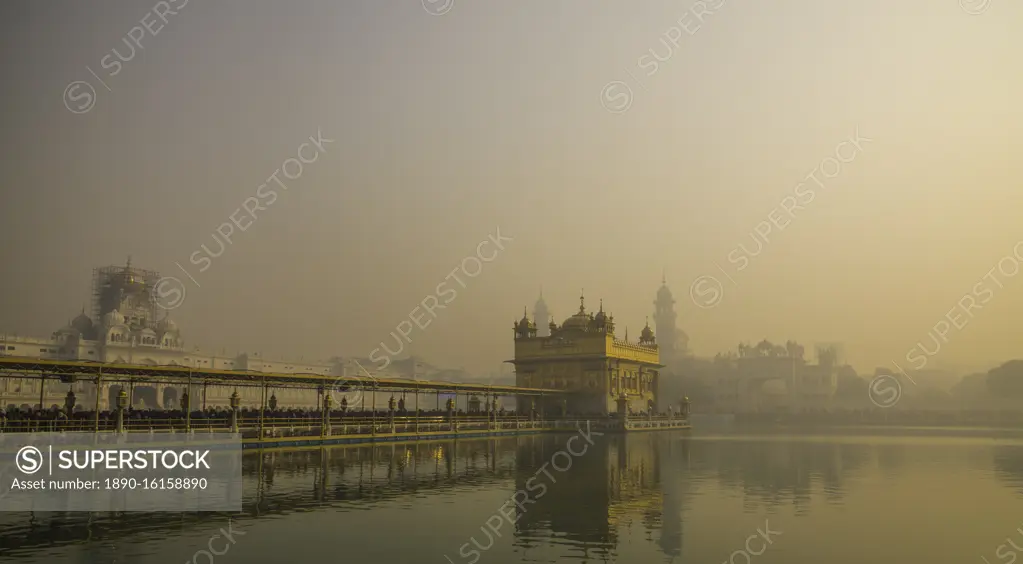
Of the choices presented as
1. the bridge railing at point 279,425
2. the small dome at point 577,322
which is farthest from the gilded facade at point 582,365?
the bridge railing at point 279,425

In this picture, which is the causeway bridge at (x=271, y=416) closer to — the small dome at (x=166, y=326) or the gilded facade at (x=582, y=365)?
the gilded facade at (x=582, y=365)

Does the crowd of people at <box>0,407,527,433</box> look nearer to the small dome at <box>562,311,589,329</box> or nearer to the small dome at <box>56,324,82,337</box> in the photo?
the small dome at <box>562,311,589,329</box>

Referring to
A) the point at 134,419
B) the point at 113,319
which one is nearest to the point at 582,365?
the point at 134,419

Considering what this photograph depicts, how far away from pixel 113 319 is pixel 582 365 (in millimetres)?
74716

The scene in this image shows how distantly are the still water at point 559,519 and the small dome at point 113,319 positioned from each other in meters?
93.2

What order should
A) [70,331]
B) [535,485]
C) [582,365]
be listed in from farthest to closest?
1. [70,331]
2. [582,365]
3. [535,485]

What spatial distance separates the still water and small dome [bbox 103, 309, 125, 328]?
93.2m

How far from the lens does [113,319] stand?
11669 cm

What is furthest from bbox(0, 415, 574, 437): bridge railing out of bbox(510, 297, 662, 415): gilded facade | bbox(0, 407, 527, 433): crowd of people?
bbox(510, 297, 662, 415): gilded facade

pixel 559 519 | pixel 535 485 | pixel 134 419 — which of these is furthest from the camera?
pixel 134 419

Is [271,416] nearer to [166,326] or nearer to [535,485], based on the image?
[535,485]

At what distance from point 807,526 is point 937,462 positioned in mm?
Answer: 26569

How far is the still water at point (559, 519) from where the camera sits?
1559cm

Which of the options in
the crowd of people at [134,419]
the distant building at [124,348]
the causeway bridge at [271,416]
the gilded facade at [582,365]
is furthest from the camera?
the distant building at [124,348]
